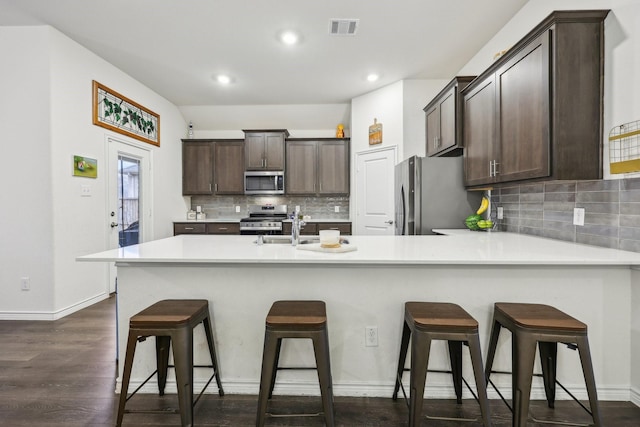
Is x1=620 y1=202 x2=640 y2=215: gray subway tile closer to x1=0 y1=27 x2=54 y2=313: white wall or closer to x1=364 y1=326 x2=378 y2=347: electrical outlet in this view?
x1=364 y1=326 x2=378 y2=347: electrical outlet

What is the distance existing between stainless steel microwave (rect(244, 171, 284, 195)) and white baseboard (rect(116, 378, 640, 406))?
12.7 ft

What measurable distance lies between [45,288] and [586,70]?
15.4 feet

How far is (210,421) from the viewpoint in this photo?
1617mm

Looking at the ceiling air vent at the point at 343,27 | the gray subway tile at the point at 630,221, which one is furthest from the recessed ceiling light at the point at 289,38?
the gray subway tile at the point at 630,221

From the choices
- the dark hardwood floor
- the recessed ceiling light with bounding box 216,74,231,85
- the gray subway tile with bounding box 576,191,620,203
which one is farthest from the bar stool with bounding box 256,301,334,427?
the recessed ceiling light with bounding box 216,74,231,85

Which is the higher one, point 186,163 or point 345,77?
point 345,77

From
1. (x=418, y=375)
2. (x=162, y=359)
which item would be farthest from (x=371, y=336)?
(x=162, y=359)

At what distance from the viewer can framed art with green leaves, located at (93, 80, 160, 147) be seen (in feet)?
11.8

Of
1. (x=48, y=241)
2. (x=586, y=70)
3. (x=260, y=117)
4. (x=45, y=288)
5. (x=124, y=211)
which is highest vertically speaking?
(x=260, y=117)

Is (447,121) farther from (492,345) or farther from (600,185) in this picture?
(492,345)

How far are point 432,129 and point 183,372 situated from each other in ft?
11.3

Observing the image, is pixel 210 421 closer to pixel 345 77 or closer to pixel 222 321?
pixel 222 321

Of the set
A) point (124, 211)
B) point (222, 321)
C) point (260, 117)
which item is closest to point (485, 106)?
point (222, 321)

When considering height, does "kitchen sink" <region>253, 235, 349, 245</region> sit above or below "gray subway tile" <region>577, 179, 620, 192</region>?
below
